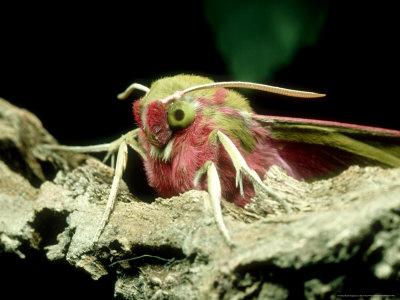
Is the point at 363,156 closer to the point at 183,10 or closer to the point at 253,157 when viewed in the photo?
the point at 253,157

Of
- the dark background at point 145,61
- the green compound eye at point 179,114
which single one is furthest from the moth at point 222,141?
the dark background at point 145,61

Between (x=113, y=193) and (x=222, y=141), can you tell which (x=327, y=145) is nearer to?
(x=222, y=141)

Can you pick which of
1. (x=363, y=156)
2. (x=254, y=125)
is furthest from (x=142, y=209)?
(x=363, y=156)

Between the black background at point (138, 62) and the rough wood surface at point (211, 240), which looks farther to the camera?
the black background at point (138, 62)

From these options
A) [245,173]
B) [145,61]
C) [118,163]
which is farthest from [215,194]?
[145,61]

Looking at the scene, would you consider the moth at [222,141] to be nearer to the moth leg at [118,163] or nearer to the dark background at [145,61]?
the moth leg at [118,163]

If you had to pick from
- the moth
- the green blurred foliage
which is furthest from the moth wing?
the green blurred foliage
